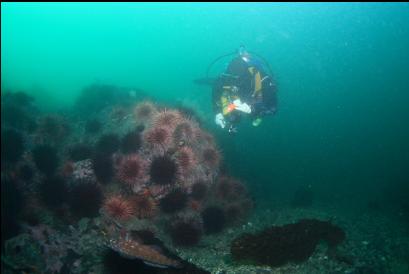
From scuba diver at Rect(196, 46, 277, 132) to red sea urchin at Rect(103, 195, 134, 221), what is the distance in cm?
356

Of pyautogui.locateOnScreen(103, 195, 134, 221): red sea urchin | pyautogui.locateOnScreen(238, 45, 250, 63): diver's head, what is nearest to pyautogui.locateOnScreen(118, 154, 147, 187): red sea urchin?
pyautogui.locateOnScreen(103, 195, 134, 221): red sea urchin

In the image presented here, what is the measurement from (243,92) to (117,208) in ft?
16.3

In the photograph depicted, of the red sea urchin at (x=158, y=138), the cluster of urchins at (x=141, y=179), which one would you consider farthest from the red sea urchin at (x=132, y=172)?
the red sea urchin at (x=158, y=138)

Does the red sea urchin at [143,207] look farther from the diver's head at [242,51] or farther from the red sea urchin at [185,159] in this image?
the diver's head at [242,51]

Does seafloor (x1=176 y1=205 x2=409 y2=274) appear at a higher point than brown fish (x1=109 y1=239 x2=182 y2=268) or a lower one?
higher

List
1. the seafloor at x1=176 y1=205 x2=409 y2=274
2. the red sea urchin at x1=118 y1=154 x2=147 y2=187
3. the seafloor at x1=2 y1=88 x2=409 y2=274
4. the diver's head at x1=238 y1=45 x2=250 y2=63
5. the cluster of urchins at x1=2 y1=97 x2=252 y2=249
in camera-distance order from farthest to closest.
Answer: the diver's head at x1=238 y1=45 x2=250 y2=63
the red sea urchin at x1=118 y1=154 x2=147 y2=187
the cluster of urchins at x1=2 y1=97 x2=252 y2=249
the seafloor at x1=176 y1=205 x2=409 y2=274
the seafloor at x1=2 y1=88 x2=409 y2=274

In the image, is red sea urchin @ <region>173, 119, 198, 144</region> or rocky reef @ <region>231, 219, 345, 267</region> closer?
rocky reef @ <region>231, 219, 345, 267</region>

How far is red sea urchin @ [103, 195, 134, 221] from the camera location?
8344 mm

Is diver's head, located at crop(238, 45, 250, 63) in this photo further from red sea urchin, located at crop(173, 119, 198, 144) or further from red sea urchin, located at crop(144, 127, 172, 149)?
red sea urchin, located at crop(144, 127, 172, 149)

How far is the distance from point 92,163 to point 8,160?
2359 millimetres

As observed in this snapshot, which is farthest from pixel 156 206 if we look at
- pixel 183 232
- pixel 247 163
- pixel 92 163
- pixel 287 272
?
pixel 247 163

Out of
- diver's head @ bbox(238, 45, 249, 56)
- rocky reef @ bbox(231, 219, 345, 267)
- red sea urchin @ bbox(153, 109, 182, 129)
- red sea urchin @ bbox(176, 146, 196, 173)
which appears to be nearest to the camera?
rocky reef @ bbox(231, 219, 345, 267)

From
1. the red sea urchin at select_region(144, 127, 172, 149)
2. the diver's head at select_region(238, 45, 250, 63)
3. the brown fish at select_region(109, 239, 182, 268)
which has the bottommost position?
the brown fish at select_region(109, 239, 182, 268)

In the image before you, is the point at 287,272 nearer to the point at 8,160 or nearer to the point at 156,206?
the point at 156,206
